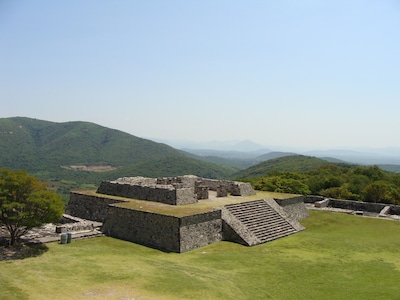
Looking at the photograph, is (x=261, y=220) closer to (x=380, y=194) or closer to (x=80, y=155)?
(x=380, y=194)

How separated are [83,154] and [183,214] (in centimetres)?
12764

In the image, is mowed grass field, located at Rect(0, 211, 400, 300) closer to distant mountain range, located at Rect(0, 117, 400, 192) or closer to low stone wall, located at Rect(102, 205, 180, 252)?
low stone wall, located at Rect(102, 205, 180, 252)

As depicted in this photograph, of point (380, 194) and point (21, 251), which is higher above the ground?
point (380, 194)

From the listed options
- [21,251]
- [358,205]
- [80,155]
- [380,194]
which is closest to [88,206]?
[21,251]

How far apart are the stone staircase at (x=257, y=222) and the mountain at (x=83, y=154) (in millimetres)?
77418

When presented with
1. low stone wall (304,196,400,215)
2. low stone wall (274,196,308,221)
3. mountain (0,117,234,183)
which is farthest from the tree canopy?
mountain (0,117,234,183)

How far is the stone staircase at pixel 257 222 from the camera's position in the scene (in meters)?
18.6

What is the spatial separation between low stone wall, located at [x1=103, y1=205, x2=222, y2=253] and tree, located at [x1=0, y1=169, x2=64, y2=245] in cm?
413

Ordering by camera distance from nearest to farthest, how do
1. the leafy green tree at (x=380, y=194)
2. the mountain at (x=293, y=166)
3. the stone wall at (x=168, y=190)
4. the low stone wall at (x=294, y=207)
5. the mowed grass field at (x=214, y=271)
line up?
the mowed grass field at (x=214, y=271)
the stone wall at (x=168, y=190)
the low stone wall at (x=294, y=207)
the leafy green tree at (x=380, y=194)
the mountain at (x=293, y=166)

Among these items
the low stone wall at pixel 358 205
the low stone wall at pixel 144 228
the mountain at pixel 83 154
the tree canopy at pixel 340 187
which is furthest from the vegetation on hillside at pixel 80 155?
the low stone wall at pixel 144 228

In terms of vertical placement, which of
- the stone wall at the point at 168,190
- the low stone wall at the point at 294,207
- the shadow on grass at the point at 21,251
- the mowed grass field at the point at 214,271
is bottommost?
the mowed grass field at the point at 214,271

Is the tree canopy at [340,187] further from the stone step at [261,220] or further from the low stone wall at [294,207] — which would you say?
the stone step at [261,220]

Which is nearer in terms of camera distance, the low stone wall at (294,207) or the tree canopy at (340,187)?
the low stone wall at (294,207)

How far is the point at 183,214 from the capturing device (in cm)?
1733
